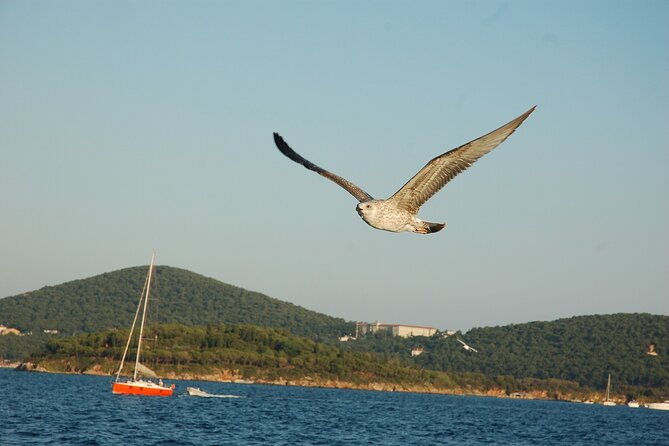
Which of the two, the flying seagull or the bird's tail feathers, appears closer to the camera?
the flying seagull

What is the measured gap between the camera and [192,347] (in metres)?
186

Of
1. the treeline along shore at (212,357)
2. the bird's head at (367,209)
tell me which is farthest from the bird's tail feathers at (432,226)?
the treeline along shore at (212,357)

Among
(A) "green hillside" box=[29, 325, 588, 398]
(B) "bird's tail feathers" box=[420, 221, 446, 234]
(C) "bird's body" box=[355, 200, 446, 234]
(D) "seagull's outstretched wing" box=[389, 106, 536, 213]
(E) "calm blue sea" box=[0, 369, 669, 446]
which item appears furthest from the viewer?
(A) "green hillside" box=[29, 325, 588, 398]

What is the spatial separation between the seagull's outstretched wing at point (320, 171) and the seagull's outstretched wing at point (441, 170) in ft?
4.51

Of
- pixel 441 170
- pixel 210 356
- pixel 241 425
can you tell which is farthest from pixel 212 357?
pixel 441 170

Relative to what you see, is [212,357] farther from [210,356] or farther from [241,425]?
[241,425]

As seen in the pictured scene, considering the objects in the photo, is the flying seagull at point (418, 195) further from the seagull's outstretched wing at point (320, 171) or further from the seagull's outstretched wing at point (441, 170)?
the seagull's outstretched wing at point (320, 171)

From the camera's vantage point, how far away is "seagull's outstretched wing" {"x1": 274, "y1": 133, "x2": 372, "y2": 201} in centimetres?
2123

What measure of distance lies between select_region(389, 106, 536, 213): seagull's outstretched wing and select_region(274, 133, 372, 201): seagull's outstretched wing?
1375 mm

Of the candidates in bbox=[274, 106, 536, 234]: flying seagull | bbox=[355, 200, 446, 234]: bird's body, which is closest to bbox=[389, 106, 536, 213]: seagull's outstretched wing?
bbox=[274, 106, 536, 234]: flying seagull

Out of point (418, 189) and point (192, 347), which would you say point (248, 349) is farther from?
point (418, 189)

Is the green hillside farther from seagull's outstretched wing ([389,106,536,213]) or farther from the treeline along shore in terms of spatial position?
seagull's outstretched wing ([389,106,536,213])

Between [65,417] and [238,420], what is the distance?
49.4ft

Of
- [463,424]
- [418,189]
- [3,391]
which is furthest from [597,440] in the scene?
[418,189]
